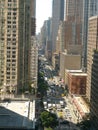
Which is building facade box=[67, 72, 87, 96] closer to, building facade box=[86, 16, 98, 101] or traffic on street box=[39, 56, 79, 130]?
traffic on street box=[39, 56, 79, 130]

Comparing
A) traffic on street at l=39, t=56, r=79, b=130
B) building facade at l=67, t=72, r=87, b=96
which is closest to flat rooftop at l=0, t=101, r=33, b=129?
traffic on street at l=39, t=56, r=79, b=130

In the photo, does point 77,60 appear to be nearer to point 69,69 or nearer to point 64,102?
point 69,69

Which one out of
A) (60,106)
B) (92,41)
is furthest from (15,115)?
(92,41)

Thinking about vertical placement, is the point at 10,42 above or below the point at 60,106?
above

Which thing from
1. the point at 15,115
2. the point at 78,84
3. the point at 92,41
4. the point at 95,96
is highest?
the point at 92,41

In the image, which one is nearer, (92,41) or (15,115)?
(15,115)

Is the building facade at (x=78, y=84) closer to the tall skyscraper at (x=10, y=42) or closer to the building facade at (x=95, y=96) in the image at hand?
the building facade at (x=95, y=96)

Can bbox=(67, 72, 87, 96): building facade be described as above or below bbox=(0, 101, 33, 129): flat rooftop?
below

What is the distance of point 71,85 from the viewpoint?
5379 inches

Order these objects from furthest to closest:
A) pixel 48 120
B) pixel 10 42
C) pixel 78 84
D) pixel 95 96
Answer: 1. pixel 78 84
2. pixel 10 42
3. pixel 95 96
4. pixel 48 120

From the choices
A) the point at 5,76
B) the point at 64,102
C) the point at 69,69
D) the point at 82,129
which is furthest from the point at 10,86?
the point at 69,69

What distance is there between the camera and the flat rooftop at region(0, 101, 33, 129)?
202 ft

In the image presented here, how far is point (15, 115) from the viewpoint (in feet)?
220

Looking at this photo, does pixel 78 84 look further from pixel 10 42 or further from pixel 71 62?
pixel 10 42
